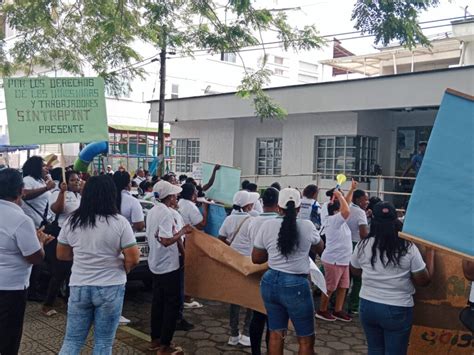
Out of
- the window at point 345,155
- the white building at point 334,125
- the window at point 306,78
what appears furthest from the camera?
the window at point 306,78

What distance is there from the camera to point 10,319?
383cm

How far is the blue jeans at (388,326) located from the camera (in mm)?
3582

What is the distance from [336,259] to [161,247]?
2.43 meters

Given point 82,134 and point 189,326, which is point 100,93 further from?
point 189,326

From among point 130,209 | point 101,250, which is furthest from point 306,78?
point 101,250

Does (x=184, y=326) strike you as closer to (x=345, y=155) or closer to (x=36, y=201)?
(x=36, y=201)

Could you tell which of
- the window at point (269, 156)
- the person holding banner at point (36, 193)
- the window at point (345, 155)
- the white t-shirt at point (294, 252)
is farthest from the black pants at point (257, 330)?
the window at point (269, 156)

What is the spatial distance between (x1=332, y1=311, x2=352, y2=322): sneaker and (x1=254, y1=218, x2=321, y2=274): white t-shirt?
9.06ft

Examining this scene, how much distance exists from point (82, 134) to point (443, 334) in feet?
13.9

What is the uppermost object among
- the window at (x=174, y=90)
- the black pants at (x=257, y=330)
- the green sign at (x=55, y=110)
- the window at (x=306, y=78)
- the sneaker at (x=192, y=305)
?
the window at (x=306, y=78)

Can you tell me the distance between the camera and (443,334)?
146 inches

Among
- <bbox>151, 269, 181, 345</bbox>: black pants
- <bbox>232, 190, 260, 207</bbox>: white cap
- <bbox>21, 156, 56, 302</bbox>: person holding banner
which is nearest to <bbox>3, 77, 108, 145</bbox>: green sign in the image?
<bbox>21, 156, 56, 302</bbox>: person holding banner

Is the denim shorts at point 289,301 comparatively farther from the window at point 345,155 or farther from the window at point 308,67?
the window at point 308,67

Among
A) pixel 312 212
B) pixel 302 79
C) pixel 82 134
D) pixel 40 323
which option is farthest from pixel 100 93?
pixel 302 79
